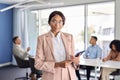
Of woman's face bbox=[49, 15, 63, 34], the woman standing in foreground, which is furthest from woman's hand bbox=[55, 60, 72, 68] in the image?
woman's face bbox=[49, 15, 63, 34]

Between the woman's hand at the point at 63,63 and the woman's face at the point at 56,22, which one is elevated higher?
the woman's face at the point at 56,22

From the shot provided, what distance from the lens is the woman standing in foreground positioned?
129 cm

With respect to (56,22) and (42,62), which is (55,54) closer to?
(42,62)

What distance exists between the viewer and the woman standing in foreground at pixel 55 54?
1286 millimetres

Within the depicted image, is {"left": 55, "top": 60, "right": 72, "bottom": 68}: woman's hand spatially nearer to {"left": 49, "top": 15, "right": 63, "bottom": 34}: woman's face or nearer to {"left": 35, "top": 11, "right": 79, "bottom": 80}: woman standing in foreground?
{"left": 35, "top": 11, "right": 79, "bottom": 80}: woman standing in foreground

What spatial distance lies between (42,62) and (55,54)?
0.36 ft

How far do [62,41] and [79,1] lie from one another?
15.1 feet

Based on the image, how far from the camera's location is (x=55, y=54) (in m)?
1.29

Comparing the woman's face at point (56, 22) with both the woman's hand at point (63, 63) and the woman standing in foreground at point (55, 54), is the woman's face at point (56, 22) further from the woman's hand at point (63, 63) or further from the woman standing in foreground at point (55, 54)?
the woman's hand at point (63, 63)

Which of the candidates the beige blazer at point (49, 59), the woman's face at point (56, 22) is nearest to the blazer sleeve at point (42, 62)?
the beige blazer at point (49, 59)

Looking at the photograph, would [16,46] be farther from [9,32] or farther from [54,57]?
[54,57]

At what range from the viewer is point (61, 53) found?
1.30 meters

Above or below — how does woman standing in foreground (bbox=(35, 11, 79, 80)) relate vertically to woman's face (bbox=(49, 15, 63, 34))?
below

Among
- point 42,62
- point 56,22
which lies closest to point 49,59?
point 42,62
